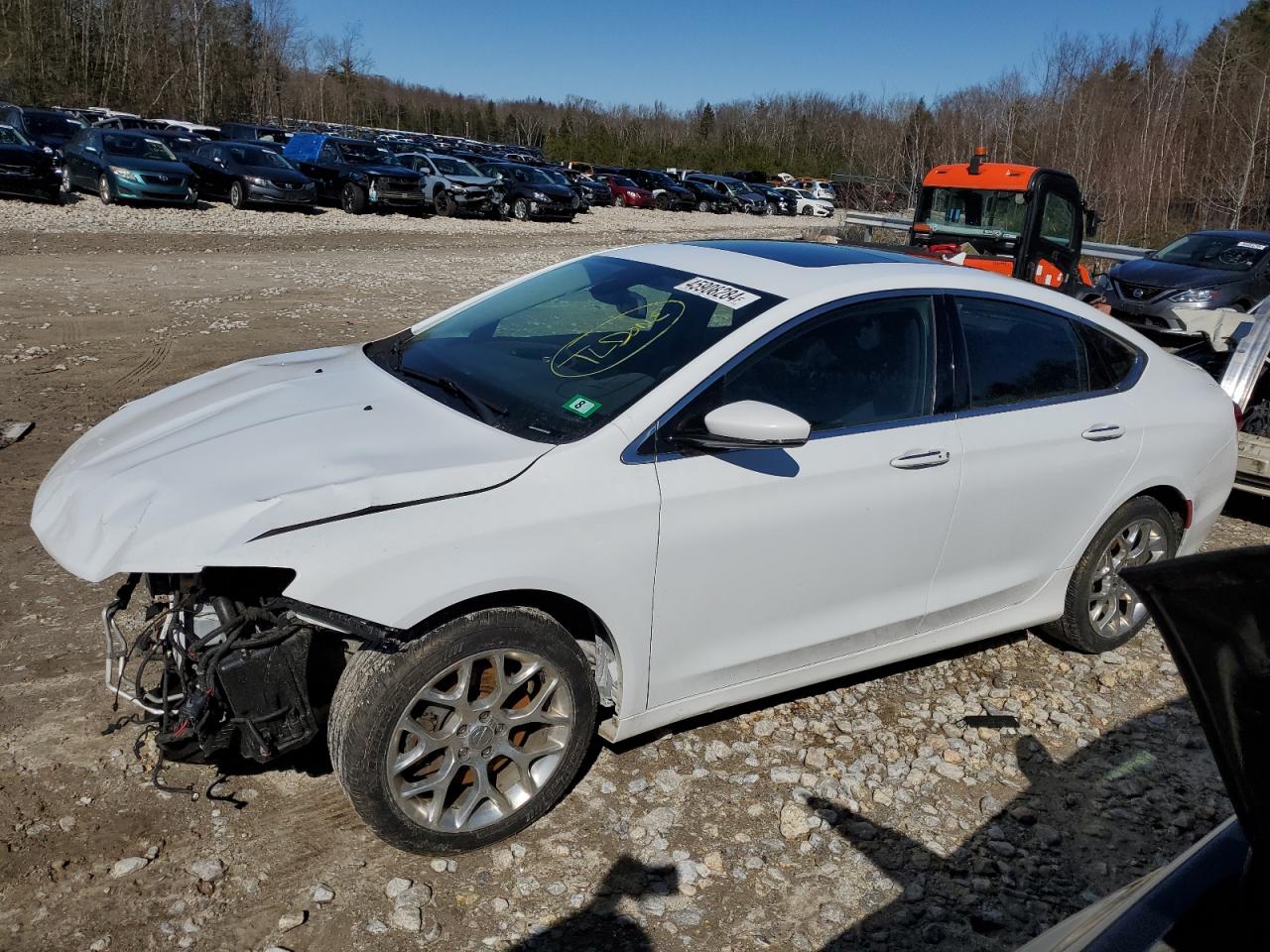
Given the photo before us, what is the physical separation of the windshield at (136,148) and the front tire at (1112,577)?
21809mm

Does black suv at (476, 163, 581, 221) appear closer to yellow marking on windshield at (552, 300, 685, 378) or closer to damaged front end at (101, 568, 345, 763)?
yellow marking on windshield at (552, 300, 685, 378)

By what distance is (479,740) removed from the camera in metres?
3.15

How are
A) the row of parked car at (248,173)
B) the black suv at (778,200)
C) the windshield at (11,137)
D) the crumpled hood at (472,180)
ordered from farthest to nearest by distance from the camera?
the black suv at (778,200), the crumpled hood at (472,180), the row of parked car at (248,173), the windshield at (11,137)

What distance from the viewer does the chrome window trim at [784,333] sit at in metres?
3.26

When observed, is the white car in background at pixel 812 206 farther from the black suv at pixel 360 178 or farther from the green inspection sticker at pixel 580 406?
the green inspection sticker at pixel 580 406

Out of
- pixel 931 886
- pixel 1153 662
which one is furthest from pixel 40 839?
pixel 1153 662

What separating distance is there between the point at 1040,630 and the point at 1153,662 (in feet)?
1.73

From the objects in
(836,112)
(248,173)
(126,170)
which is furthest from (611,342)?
(836,112)

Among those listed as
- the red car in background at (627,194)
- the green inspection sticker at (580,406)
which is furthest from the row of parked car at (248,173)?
the green inspection sticker at (580,406)

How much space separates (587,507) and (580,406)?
442mm

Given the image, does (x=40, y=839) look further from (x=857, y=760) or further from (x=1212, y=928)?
(x=1212, y=928)

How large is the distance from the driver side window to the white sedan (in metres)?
0.01

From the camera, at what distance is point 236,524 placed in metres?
2.80

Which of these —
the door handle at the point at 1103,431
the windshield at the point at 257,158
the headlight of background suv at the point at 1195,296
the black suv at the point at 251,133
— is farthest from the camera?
the black suv at the point at 251,133
